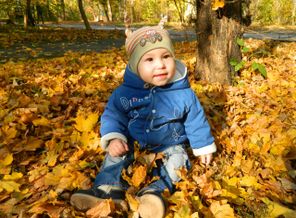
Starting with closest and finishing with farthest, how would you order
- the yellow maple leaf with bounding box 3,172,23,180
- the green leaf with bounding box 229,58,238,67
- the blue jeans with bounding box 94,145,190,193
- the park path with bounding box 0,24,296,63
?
the blue jeans with bounding box 94,145,190,193, the yellow maple leaf with bounding box 3,172,23,180, the green leaf with bounding box 229,58,238,67, the park path with bounding box 0,24,296,63

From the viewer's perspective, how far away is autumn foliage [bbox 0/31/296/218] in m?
1.77

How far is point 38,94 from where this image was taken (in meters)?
3.62

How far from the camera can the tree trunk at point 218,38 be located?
12.3ft

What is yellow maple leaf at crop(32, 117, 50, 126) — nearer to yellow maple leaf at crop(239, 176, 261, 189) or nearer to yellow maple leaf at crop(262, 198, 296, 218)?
yellow maple leaf at crop(239, 176, 261, 189)

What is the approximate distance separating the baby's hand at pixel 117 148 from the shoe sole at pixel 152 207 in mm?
380

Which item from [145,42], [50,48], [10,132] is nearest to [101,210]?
[145,42]

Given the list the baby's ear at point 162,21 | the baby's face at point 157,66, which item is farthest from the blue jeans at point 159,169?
the baby's ear at point 162,21

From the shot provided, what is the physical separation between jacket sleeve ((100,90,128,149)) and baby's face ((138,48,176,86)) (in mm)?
315

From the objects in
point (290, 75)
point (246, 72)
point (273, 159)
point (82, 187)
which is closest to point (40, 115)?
point (82, 187)

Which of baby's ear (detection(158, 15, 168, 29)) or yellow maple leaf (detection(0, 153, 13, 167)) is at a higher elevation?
baby's ear (detection(158, 15, 168, 29))

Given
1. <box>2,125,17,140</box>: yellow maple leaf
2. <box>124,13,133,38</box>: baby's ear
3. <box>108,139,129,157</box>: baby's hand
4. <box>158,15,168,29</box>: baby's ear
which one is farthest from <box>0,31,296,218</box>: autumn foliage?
<box>158,15,168,29</box>: baby's ear

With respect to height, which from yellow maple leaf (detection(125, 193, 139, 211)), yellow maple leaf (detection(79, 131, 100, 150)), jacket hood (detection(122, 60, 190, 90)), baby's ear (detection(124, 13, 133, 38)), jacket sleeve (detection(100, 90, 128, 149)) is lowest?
yellow maple leaf (detection(125, 193, 139, 211))

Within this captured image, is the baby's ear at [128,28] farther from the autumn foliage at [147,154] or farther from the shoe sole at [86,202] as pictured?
the shoe sole at [86,202]

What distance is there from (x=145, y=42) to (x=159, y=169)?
83cm
